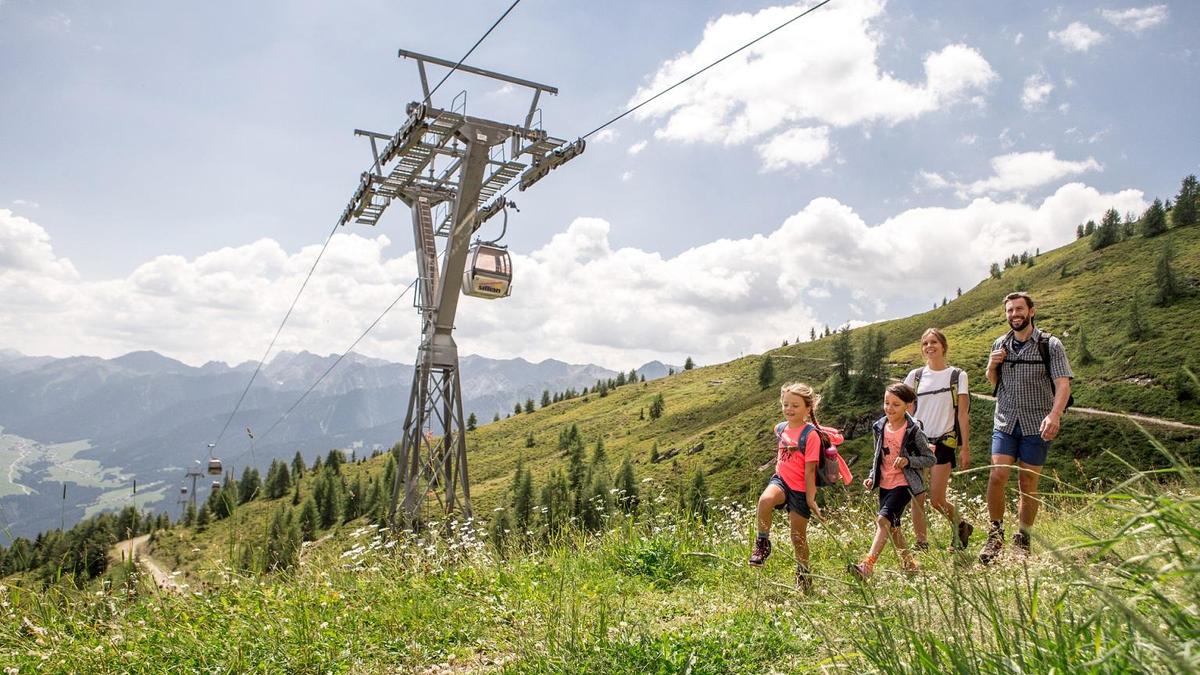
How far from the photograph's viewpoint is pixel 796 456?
6621mm

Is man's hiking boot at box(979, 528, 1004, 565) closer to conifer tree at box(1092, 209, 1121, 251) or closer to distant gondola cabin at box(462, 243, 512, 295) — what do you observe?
distant gondola cabin at box(462, 243, 512, 295)

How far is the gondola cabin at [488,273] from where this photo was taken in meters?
16.8

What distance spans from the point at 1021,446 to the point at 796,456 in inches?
91.4

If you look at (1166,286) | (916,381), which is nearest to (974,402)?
(1166,286)

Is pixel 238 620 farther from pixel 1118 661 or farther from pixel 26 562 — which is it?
pixel 1118 661

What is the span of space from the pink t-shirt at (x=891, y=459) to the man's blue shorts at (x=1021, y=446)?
971 mm

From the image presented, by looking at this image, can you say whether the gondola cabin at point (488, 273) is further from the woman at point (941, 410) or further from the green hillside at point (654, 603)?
the woman at point (941, 410)

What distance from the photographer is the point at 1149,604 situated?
92.6 inches

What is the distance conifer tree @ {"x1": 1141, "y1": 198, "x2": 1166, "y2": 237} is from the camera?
135375 mm

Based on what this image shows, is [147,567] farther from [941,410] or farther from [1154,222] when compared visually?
[1154,222]

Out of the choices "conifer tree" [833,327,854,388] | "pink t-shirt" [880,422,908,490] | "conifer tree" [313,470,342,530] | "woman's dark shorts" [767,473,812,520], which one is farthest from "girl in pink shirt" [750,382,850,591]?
"conifer tree" [313,470,342,530]

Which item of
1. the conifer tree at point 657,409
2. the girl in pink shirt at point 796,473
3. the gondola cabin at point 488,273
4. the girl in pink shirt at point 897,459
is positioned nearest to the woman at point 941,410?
the girl in pink shirt at point 897,459

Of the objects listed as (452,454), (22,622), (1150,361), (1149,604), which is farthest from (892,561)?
(1150,361)

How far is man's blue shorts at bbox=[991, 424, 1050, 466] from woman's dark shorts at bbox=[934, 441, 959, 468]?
37 cm
